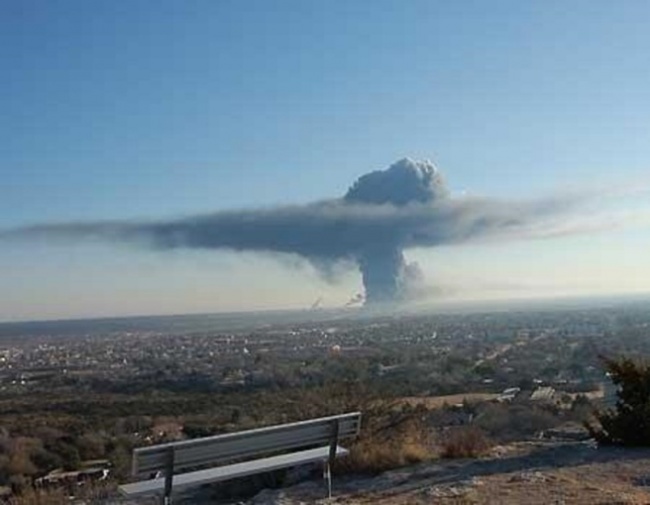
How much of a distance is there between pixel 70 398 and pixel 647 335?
28886 mm

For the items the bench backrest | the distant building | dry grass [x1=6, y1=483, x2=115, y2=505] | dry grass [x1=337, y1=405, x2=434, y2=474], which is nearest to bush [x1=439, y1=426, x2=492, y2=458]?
dry grass [x1=337, y1=405, x2=434, y2=474]

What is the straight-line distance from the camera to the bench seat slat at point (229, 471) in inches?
302

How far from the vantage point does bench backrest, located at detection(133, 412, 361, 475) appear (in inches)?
290

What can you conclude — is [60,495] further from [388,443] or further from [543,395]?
[543,395]

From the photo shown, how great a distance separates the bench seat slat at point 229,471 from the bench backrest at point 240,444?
0.46 ft

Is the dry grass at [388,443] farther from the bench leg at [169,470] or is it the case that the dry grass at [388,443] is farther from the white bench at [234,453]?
the bench leg at [169,470]

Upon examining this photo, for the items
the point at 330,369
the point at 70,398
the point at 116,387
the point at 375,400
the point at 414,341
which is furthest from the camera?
the point at 414,341

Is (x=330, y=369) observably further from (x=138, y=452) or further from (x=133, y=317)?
(x=133, y=317)

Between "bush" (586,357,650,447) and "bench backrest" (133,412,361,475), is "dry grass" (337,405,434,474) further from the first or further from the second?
"bush" (586,357,650,447)

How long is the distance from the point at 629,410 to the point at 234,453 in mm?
5300

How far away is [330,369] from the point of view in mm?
42344

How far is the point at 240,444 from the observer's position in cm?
786

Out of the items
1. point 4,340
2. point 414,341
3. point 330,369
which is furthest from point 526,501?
point 4,340

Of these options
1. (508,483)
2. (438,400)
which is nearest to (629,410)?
(508,483)
